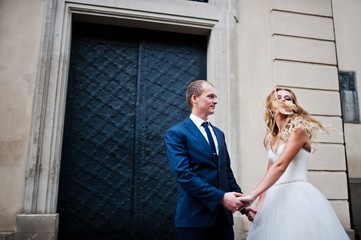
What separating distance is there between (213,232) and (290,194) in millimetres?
701

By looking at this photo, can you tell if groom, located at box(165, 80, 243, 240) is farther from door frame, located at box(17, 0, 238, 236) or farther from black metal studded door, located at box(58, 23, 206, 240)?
black metal studded door, located at box(58, 23, 206, 240)

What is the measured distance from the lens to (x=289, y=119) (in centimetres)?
289

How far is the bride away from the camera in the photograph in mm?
2508

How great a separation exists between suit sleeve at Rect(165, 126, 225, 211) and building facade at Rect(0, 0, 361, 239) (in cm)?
235

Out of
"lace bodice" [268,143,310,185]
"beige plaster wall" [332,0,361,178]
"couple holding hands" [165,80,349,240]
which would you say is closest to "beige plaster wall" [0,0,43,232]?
"couple holding hands" [165,80,349,240]

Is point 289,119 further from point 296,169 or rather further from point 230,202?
point 230,202

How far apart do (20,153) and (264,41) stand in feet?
13.4

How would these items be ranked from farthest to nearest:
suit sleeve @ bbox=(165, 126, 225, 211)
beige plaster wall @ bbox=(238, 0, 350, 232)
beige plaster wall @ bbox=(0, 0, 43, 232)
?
beige plaster wall @ bbox=(238, 0, 350, 232) → beige plaster wall @ bbox=(0, 0, 43, 232) → suit sleeve @ bbox=(165, 126, 225, 211)

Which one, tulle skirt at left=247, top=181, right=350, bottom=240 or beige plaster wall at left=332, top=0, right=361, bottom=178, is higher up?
beige plaster wall at left=332, top=0, right=361, bottom=178

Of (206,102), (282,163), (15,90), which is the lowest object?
(282,163)

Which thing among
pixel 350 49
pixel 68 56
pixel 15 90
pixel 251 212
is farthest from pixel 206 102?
pixel 350 49

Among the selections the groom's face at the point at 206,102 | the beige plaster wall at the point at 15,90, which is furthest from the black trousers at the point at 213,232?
the beige plaster wall at the point at 15,90

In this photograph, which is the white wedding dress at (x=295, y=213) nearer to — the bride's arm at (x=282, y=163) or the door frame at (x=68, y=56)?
the bride's arm at (x=282, y=163)

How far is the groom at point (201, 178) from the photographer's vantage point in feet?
8.19
